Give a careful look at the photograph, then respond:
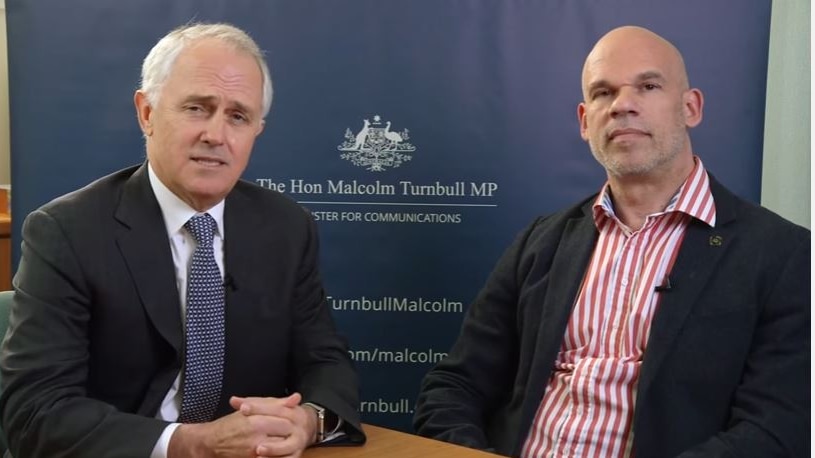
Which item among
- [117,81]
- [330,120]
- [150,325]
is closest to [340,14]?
[330,120]

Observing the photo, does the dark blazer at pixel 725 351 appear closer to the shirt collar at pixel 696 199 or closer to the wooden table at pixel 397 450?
the shirt collar at pixel 696 199

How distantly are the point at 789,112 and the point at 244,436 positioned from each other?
2075 millimetres

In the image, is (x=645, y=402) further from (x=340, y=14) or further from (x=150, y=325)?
(x=340, y=14)

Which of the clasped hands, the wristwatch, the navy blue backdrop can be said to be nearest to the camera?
the clasped hands

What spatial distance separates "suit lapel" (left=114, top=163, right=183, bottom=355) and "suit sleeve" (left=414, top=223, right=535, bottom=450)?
79 centimetres

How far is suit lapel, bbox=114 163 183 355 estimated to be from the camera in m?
2.27

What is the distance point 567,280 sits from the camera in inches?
105

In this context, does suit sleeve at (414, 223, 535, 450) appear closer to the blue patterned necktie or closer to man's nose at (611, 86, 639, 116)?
man's nose at (611, 86, 639, 116)

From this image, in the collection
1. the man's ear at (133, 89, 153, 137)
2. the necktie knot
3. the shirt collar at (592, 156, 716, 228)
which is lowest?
the necktie knot

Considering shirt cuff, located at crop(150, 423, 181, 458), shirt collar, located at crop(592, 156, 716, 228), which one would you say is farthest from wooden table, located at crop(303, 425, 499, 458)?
shirt collar, located at crop(592, 156, 716, 228)

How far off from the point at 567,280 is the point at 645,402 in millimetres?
411

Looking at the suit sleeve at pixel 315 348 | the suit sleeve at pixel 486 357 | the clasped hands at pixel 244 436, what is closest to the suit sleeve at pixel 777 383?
the suit sleeve at pixel 486 357

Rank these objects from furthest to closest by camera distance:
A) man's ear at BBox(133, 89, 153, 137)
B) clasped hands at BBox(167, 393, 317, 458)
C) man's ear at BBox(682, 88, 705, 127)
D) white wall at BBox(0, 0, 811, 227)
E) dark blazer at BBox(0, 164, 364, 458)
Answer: white wall at BBox(0, 0, 811, 227), man's ear at BBox(682, 88, 705, 127), man's ear at BBox(133, 89, 153, 137), dark blazer at BBox(0, 164, 364, 458), clasped hands at BBox(167, 393, 317, 458)

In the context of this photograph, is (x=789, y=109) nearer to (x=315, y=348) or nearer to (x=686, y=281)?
(x=686, y=281)
